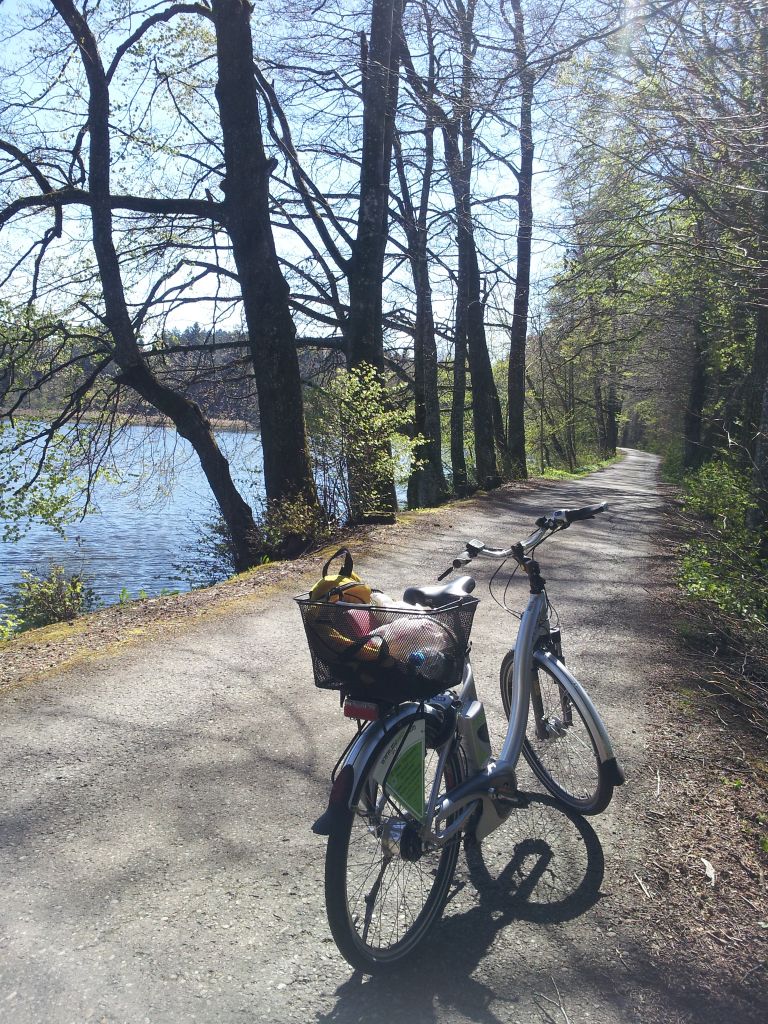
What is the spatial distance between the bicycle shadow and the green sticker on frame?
19.1 inches

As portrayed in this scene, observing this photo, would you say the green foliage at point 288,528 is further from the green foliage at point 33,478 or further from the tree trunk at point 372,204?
the green foliage at point 33,478

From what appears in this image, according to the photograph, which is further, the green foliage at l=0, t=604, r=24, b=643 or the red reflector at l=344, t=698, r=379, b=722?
the green foliage at l=0, t=604, r=24, b=643

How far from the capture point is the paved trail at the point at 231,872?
2266 millimetres

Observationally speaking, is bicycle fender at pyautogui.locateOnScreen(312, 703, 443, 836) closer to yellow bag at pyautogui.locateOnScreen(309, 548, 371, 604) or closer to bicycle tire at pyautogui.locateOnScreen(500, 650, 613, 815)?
yellow bag at pyautogui.locateOnScreen(309, 548, 371, 604)

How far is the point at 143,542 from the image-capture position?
55.2ft

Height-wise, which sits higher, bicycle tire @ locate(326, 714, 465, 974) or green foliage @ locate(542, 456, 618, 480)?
bicycle tire @ locate(326, 714, 465, 974)

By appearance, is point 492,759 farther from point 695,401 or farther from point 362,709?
point 695,401

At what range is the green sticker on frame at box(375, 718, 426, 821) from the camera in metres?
2.36

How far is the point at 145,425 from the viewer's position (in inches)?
542

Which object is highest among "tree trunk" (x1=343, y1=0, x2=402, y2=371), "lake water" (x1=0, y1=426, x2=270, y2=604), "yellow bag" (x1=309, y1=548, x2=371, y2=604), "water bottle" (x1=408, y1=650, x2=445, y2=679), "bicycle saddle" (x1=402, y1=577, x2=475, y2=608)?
"tree trunk" (x1=343, y1=0, x2=402, y2=371)

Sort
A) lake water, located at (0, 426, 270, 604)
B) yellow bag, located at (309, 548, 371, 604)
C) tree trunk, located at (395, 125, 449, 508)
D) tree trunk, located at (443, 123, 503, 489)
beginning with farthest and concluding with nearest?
tree trunk, located at (443, 123, 503, 489) → tree trunk, located at (395, 125, 449, 508) → lake water, located at (0, 426, 270, 604) → yellow bag, located at (309, 548, 371, 604)

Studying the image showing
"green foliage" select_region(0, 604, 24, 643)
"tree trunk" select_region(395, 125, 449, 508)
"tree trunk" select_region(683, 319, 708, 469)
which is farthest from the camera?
"tree trunk" select_region(683, 319, 708, 469)

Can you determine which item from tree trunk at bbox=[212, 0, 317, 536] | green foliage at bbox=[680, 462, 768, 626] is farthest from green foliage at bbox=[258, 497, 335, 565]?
Answer: green foliage at bbox=[680, 462, 768, 626]

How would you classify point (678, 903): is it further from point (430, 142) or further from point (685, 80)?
point (430, 142)
